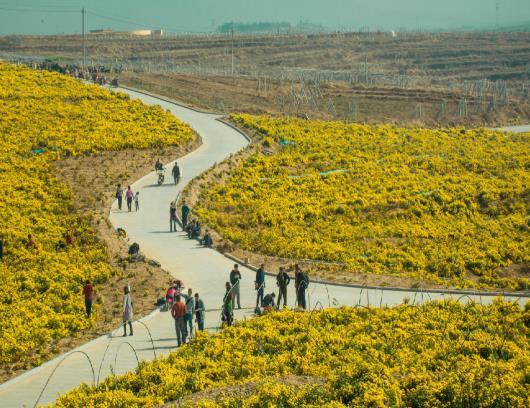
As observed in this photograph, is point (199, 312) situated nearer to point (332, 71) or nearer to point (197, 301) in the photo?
point (197, 301)

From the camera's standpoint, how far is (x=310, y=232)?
3369cm

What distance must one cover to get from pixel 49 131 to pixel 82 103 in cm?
874

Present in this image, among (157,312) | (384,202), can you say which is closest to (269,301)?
(157,312)

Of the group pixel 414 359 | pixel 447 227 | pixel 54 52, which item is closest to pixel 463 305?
pixel 414 359

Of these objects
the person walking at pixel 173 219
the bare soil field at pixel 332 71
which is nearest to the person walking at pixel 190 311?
the person walking at pixel 173 219

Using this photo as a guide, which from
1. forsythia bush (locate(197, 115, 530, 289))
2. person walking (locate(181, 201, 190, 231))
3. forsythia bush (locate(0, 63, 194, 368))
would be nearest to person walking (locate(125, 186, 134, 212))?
forsythia bush (locate(0, 63, 194, 368))

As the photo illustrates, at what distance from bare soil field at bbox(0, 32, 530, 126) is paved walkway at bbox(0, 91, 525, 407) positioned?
101ft

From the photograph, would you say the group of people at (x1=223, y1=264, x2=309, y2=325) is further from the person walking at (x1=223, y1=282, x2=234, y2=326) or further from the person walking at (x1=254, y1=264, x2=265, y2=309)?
the person walking at (x1=223, y1=282, x2=234, y2=326)

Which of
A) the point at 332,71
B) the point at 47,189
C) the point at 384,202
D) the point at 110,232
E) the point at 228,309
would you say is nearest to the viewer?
the point at 228,309

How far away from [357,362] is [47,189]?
22964 mm

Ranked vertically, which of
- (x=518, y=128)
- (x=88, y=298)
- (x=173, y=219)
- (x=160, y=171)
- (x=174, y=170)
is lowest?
(x=518, y=128)

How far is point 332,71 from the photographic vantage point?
382 feet

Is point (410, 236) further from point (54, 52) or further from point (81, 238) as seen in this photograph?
point (54, 52)

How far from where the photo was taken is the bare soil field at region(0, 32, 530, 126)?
7588cm
